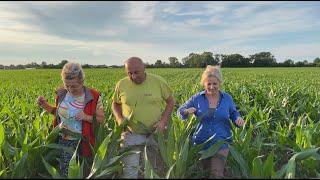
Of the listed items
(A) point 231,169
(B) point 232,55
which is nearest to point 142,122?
(A) point 231,169

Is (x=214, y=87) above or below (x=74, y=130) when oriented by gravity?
above

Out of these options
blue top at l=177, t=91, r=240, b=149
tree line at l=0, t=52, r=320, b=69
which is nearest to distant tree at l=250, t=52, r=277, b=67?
tree line at l=0, t=52, r=320, b=69

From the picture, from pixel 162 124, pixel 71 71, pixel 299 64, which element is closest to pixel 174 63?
pixel 299 64

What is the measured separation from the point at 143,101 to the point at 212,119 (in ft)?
2.29

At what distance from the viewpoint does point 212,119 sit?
4941 mm

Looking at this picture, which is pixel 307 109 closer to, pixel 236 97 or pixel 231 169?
pixel 236 97

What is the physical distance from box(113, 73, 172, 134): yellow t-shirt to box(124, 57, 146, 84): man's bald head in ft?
0.44

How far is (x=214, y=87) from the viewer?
483 centimetres

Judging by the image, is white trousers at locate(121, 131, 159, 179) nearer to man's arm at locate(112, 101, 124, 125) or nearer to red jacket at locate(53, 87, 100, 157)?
man's arm at locate(112, 101, 124, 125)

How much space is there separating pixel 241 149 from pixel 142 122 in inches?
39.3

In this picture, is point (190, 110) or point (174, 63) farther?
point (174, 63)

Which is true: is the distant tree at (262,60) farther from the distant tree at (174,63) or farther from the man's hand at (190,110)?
the man's hand at (190,110)

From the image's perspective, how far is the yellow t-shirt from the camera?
16.1ft

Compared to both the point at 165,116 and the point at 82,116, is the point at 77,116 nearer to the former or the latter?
the point at 82,116
